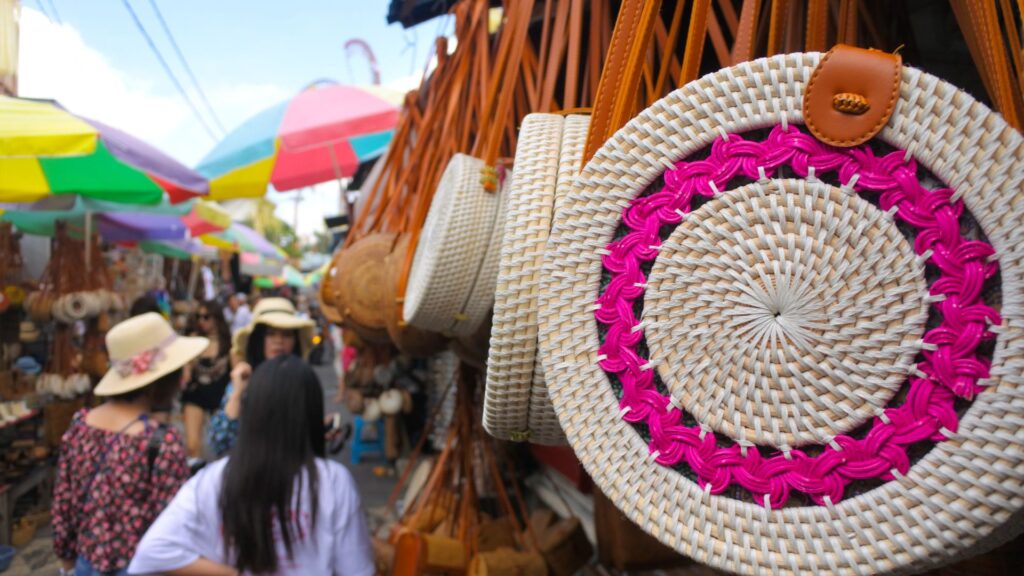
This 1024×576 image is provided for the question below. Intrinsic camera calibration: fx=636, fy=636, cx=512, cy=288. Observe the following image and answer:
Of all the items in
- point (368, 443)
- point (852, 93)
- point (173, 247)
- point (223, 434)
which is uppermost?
point (852, 93)

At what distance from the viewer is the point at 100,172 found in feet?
12.8

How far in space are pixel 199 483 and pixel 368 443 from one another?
13.8 feet

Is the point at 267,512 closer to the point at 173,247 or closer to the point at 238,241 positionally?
the point at 173,247

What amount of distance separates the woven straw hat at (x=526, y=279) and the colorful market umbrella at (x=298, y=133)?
3667mm

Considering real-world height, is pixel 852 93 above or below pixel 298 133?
below

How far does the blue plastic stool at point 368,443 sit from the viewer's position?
5449 millimetres

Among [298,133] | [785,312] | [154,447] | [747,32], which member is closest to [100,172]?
[298,133]

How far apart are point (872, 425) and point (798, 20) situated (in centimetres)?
61

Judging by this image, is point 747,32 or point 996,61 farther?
point 747,32

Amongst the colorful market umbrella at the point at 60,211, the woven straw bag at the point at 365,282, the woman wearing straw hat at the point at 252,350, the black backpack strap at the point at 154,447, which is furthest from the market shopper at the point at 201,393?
the woven straw bag at the point at 365,282

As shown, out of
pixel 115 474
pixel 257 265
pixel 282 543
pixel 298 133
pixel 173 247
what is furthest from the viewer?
pixel 257 265

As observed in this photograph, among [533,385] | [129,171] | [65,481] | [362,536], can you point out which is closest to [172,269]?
[129,171]

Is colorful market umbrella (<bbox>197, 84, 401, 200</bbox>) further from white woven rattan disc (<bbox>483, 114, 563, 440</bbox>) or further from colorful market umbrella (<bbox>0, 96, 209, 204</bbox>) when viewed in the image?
white woven rattan disc (<bbox>483, 114, 563, 440</bbox>)

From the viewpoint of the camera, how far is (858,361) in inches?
18.7
